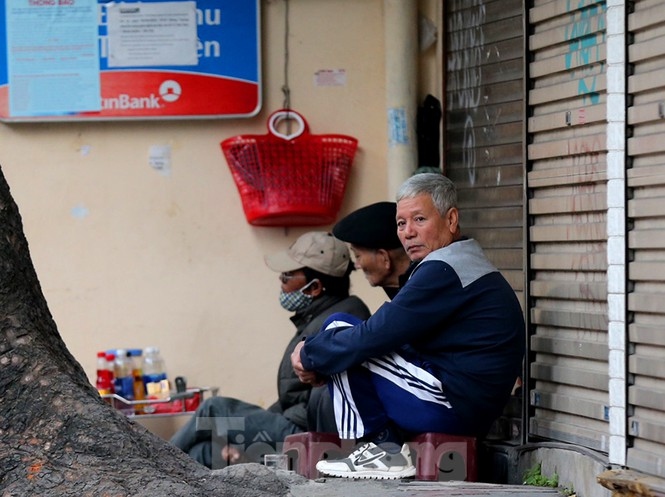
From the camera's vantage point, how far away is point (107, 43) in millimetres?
6918

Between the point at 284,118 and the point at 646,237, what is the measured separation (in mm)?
3283

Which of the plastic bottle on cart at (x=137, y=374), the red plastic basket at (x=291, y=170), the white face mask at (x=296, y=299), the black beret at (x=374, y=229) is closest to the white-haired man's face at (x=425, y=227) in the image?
the black beret at (x=374, y=229)

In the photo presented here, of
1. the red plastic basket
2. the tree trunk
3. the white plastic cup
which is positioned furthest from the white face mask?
the tree trunk

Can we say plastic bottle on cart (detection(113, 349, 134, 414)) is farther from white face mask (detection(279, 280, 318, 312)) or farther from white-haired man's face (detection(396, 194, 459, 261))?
white-haired man's face (detection(396, 194, 459, 261))

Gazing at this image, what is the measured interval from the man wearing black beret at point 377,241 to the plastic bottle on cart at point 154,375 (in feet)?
5.97

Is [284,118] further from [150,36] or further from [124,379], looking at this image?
[124,379]

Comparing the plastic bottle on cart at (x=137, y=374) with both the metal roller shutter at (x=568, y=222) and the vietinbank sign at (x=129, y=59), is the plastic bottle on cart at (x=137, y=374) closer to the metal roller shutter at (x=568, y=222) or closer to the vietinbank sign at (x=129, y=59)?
the vietinbank sign at (x=129, y=59)

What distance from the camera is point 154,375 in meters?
6.73

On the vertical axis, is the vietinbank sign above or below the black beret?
above

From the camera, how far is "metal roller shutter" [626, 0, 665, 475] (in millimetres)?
3879

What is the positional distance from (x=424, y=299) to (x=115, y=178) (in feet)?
10.3

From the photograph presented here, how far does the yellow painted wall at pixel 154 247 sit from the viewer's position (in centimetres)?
701

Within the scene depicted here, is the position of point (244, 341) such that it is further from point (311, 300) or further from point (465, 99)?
point (465, 99)

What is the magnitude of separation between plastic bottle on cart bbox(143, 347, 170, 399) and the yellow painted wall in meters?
0.14
